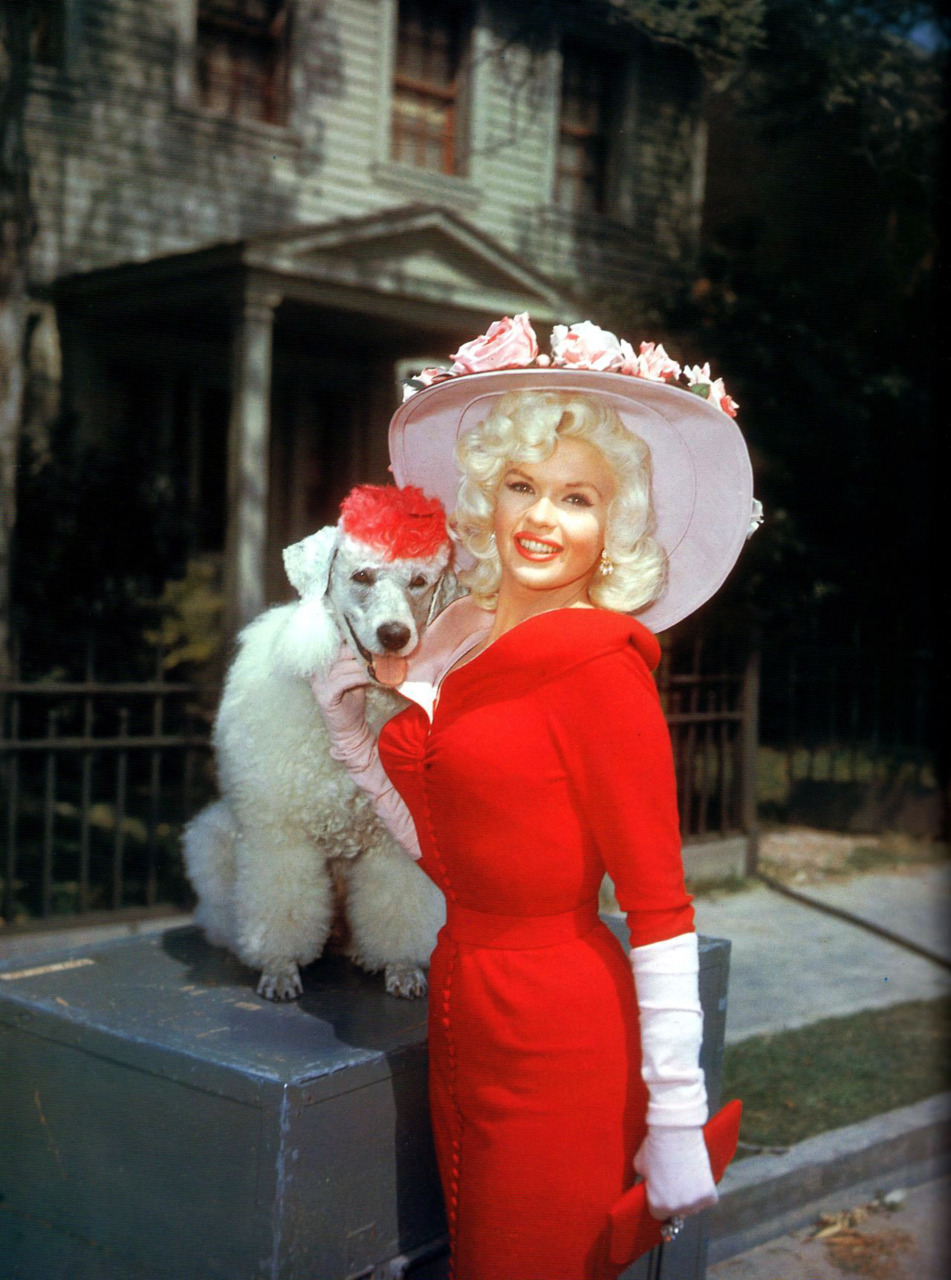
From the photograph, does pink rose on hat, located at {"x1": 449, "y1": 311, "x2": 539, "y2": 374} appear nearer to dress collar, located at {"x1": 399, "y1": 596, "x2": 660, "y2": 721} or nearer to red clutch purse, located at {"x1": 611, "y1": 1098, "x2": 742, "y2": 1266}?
dress collar, located at {"x1": 399, "y1": 596, "x2": 660, "y2": 721}

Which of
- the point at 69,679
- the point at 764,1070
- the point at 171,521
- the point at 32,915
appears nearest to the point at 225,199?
the point at 171,521

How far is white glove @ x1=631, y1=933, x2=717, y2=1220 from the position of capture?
1501 mm

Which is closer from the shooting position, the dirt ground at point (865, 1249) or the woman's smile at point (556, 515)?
the woman's smile at point (556, 515)

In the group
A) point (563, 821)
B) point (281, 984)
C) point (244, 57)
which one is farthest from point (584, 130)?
point (563, 821)

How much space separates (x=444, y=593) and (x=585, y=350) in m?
0.51

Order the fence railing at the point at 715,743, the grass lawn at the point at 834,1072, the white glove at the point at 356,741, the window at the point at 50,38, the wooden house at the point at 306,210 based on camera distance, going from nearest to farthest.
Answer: the white glove at the point at 356,741 → the grass lawn at the point at 834,1072 → the fence railing at the point at 715,743 → the wooden house at the point at 306,210 → the window at the point at 50,38

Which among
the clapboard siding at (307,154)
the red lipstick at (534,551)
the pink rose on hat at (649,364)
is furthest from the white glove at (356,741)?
the clapboard siding at (307,154)

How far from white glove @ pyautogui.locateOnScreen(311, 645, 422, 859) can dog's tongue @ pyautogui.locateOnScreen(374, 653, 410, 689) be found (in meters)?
0.06

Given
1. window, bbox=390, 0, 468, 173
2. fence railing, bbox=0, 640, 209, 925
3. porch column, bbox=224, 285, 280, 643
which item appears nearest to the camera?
fence railing, bbox=0, 640, 209, 925

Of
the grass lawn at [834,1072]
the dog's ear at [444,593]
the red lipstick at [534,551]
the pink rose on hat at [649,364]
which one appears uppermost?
the pink rose on hat at [649,364]

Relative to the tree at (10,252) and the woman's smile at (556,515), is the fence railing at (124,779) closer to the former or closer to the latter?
the tree at (10,252)

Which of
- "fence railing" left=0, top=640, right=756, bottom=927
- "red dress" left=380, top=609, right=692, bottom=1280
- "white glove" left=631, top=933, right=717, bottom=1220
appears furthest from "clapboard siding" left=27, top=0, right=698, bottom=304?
"white glove" left=631, top=933, right=717, bottom=1220

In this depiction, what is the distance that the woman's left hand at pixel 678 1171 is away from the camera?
1499 mm

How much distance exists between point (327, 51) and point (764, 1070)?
8.22m
